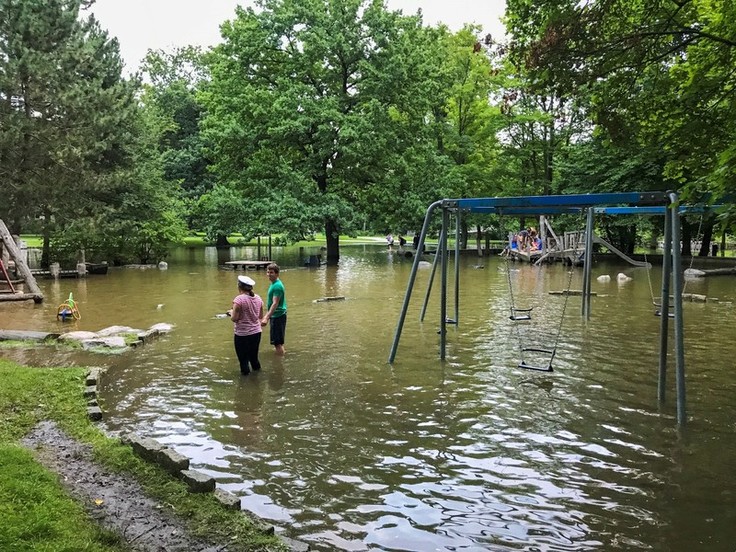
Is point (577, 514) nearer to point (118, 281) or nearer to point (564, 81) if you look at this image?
point (564, 81)

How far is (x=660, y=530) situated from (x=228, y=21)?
127 feet

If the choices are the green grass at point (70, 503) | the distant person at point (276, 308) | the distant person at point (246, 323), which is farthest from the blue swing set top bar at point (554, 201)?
the green grass at point (70, 503)

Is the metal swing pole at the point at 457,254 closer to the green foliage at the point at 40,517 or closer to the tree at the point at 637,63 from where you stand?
→ the tree at the point at 637,63

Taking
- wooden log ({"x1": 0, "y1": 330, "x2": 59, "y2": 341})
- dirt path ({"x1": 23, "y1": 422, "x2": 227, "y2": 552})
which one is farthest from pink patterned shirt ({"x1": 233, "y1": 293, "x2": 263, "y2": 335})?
wooden log ({"x1": 0, "y1": 330, "x2": 59, "y2": 341})

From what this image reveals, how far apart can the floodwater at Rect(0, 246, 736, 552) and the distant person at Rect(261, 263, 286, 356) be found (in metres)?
0.46

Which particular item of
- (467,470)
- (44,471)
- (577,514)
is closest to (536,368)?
(467,470)

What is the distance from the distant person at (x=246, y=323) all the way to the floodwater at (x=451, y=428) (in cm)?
40

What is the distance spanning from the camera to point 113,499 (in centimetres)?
507

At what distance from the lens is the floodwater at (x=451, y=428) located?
4.90 m

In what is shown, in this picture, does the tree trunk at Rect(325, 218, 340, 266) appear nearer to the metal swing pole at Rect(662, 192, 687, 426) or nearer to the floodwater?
the floodwater

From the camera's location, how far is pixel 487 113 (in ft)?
141

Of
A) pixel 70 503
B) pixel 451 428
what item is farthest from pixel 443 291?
pixel 70 503

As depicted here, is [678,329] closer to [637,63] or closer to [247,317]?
[637,63]

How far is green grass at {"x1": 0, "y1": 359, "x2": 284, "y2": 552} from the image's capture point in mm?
4152
